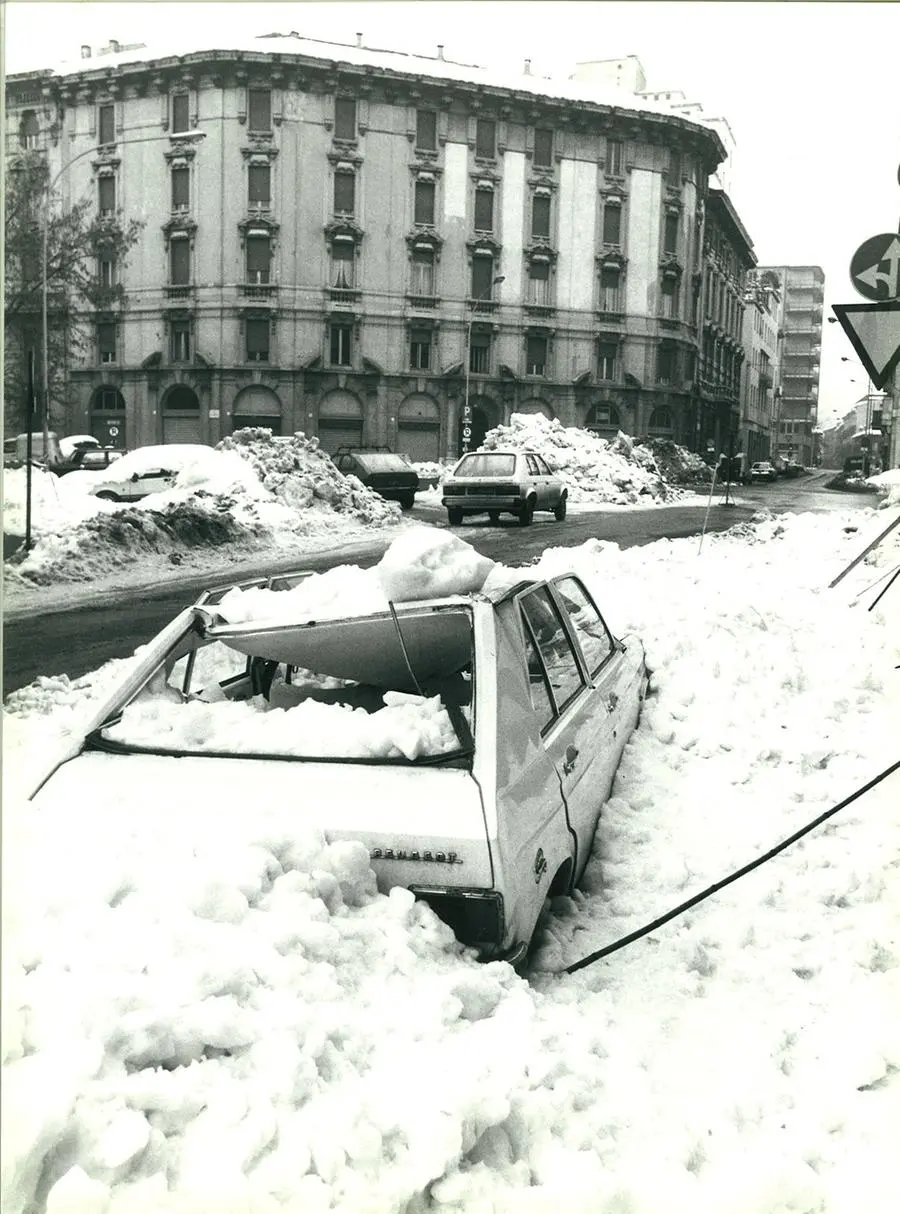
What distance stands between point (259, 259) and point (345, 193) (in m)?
0.48

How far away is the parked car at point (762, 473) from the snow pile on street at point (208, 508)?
1770 millimetres

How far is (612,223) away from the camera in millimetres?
5117

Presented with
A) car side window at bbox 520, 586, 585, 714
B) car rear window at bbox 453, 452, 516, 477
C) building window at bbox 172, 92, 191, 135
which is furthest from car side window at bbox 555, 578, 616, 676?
building window at bbox 172, 92, 191, 135

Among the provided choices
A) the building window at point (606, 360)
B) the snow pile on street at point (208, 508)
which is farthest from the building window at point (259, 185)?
the building window at point (606, 360)

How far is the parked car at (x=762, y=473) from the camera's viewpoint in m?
5.41

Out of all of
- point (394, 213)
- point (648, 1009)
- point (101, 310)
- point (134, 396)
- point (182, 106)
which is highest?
point (182, 106)

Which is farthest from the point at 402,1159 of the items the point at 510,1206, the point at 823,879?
the point at 823,879

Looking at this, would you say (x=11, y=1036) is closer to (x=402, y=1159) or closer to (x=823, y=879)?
(x=402, y=1159)

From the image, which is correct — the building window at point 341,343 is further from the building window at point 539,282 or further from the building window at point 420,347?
the building window at point 539,282

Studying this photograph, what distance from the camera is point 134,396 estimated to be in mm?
4742

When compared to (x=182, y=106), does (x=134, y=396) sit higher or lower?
lower

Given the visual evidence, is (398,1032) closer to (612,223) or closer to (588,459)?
(588,459)

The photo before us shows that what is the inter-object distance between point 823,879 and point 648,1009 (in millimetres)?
1040

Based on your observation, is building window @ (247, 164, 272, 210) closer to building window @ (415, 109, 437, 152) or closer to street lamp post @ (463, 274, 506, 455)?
building window @ (415, 109, 437, 152)
